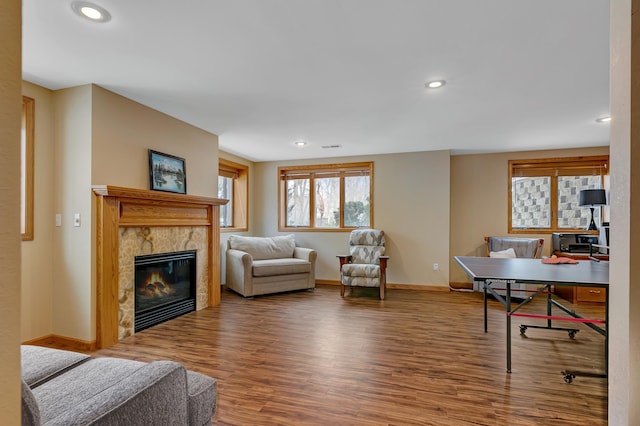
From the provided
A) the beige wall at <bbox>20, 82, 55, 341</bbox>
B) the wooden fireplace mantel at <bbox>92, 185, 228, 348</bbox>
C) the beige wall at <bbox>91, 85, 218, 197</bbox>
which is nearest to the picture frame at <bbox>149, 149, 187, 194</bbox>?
the beige wall at <bbox>91, 85, 218, 197</bbox>

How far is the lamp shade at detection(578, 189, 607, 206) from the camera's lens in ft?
14.4

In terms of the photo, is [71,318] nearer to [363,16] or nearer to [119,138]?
[119,138]

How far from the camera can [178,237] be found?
3.79 metres

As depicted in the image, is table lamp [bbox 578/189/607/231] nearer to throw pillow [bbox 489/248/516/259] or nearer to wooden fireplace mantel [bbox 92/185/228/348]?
throw pillow [bbox 489/248/516/259]

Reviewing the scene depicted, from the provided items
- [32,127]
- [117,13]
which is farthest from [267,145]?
[117,13]

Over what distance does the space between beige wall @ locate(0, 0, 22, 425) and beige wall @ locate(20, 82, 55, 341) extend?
2995mm

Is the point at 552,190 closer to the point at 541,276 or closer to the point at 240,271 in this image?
the point at 541,276

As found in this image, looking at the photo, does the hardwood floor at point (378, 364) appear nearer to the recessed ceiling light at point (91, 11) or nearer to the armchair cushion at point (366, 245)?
the armchair cushion at point (366, 245)

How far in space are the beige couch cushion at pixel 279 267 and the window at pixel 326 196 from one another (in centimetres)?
106

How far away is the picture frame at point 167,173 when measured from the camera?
3.49 meters

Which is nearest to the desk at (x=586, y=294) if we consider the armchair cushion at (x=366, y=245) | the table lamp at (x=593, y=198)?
the table lamp at (x=593, y=198)

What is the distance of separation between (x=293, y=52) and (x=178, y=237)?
2.50 m

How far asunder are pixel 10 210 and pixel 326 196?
18.5ft

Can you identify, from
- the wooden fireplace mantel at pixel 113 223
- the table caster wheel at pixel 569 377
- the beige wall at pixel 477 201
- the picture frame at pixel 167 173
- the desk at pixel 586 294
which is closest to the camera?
the table caster wheel at pixel 569 377
